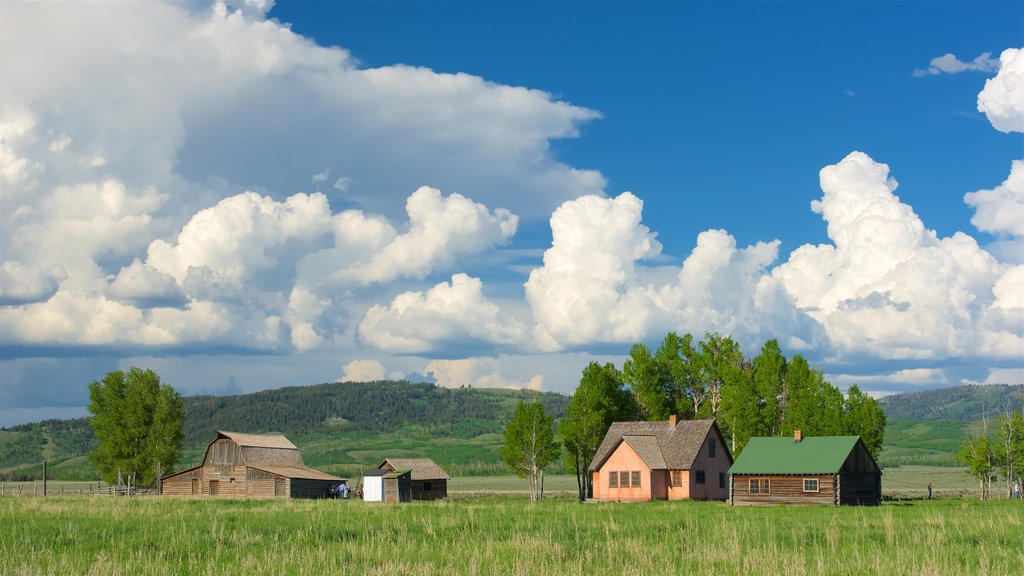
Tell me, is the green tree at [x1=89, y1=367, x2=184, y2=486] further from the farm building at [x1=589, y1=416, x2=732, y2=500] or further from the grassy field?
the grassy field

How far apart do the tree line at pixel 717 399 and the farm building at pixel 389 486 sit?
9.64 m

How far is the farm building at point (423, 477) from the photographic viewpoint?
270 ft

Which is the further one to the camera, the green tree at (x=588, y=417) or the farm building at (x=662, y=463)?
the green tree at (x=588, y=417)

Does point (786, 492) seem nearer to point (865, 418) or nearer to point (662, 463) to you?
point (662, 463)

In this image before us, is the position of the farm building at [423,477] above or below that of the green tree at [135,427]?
below

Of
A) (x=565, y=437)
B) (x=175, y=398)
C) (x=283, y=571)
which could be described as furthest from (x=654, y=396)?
(x=283, y=571)

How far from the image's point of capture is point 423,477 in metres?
83.4

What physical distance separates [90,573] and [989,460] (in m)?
74.1

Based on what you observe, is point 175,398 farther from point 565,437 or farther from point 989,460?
point 989,460

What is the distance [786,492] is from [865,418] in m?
17.1

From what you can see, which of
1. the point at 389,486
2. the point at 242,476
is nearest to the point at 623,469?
the point at 389,486

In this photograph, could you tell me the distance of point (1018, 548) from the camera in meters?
25.7

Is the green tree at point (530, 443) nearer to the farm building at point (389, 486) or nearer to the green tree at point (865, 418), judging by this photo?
the farm building at point (389, 486)

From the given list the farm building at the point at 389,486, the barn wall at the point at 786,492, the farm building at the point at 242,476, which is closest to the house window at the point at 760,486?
the barn wall at the point at 786,492
